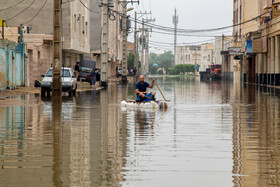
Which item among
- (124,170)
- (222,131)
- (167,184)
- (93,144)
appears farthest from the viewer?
(222,131)

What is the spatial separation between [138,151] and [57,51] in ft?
70.3

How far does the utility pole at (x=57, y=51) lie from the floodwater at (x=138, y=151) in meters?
12.8

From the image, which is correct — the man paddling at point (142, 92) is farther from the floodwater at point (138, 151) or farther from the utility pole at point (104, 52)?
the utility pole at point (104, 52)

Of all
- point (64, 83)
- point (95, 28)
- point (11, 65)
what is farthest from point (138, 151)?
point (95, 28)

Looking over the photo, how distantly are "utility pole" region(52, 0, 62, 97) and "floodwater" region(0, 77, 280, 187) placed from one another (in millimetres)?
12802

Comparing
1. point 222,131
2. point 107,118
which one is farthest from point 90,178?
point 107,118

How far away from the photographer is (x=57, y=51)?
104 feet

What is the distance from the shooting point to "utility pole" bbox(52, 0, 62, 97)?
102 ft

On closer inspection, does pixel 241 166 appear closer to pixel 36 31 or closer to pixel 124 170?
pixel 124 170

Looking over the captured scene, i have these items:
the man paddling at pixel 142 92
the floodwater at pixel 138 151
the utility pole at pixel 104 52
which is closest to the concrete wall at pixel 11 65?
the utility pole at pixel 104 52

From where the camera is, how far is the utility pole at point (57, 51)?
31200 mm

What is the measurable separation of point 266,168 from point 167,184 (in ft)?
6.68

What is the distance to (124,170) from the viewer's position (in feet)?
28.6

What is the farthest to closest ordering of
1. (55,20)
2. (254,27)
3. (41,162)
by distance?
(254,27), (55,20), (41,162)
